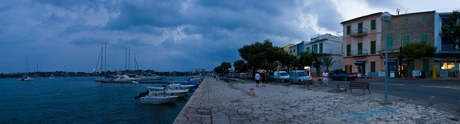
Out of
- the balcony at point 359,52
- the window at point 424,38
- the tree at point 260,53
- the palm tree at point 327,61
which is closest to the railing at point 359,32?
the balcony at point 359,52

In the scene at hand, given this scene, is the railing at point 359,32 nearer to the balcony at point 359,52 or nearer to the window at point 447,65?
the balcony at point 359,52

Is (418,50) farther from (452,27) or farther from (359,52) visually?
(359,52)

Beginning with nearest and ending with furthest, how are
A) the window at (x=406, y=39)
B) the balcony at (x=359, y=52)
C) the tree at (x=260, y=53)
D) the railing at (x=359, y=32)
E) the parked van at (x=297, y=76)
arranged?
the parked van at (x=297, y=76) < the window at (x=406, y=39) < the railing at (x=359, y=32) < the balcony at (x=359, y=52) < the tree at (x=260, y=53)

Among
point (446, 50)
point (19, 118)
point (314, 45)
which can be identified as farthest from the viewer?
point (314, 45)

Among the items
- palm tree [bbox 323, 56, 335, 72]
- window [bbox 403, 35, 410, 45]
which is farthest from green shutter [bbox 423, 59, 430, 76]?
palm tree [bbox 323, 56, 335, 72]

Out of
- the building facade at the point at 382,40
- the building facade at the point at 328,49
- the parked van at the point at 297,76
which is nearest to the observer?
the parked van at the point at 297,76

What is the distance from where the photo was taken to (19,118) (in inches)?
1005

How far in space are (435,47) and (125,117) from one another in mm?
32354

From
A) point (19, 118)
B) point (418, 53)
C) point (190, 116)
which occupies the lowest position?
point (19, 118)

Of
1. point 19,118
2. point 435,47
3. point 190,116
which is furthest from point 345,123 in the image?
point 435,47

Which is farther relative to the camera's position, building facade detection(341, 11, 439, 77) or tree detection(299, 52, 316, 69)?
tree detection(299, 52, 316, 69)

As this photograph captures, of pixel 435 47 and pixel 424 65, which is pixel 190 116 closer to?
pixel 435 47

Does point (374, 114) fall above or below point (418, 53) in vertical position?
below

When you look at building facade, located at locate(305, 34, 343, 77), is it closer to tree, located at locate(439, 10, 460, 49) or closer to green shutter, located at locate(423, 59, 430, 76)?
Result: green shutter, located at locate(423, 59, 430, 76)
